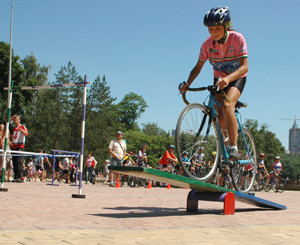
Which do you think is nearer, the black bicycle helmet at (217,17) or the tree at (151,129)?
the black bicycle helmet at (217,17)

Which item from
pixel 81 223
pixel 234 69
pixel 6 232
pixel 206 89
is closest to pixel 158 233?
pixel 81 223

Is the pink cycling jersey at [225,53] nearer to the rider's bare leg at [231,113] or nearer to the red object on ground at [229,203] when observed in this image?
the rider's bare leg at [231,113]

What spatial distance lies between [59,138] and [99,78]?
41.1ft

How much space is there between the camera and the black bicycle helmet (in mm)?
6594

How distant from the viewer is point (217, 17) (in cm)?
659

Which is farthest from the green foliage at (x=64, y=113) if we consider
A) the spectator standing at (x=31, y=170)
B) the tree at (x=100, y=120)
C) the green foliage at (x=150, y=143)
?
the green foliage at (x=150, y=143)

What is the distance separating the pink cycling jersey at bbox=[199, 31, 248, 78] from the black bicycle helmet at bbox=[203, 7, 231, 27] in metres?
0.34

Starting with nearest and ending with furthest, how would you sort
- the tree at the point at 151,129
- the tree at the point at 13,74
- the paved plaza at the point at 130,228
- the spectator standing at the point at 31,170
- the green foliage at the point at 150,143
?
the paved plaza at the point at 130,228
the spectator standing at the point at 31,170
the tree at the point at 13,74
the green foliage at the point at 150,143
the tree at the point at 151,129

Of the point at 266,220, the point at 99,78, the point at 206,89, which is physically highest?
the point at 99,78

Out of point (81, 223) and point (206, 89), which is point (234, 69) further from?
point (81, 223)

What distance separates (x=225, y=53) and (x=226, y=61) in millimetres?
143

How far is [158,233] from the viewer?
14.8 feet

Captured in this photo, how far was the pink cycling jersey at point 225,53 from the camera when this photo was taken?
6902 mm

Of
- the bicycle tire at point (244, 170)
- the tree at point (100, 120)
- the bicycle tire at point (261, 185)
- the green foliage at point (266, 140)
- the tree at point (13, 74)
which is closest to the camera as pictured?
the bicycle tire at point (244, 170)
